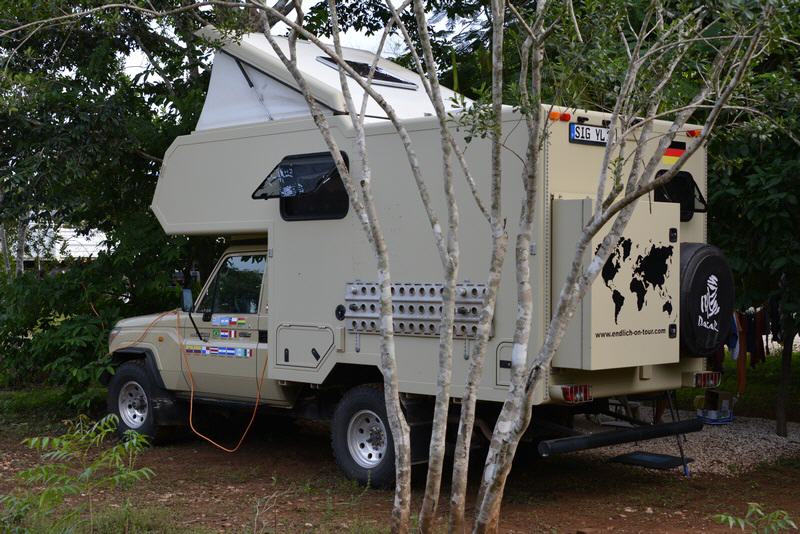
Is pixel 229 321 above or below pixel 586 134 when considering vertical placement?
below

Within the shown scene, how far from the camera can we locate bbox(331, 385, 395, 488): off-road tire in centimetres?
820

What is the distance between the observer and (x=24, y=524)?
20.7 feet

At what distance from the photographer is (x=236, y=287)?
31.7 ft

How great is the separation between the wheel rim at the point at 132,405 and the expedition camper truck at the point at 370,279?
15 millimetres

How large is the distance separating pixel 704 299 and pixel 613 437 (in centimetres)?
126

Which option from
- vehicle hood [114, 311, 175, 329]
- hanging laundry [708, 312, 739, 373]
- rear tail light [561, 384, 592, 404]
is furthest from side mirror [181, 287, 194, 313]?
hanging laundry [708, 312, 739, 373]

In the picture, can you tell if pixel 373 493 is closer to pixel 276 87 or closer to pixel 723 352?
pixel 276 87

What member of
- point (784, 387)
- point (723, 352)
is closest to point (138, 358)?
Answer: point (723, 352)

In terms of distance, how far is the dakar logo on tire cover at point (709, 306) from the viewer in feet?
25.9

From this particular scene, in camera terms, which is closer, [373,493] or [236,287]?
[373,493]

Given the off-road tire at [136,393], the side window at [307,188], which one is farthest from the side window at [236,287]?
the off-road tire at [136,393]

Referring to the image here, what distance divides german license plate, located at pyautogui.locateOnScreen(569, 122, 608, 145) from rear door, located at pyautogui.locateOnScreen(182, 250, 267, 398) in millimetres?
3283

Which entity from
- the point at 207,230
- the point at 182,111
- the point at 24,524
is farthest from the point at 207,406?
the point at 24,524

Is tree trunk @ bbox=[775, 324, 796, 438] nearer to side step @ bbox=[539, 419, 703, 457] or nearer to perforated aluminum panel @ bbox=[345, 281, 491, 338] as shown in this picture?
side step @ bbox=[539, 419, 703, 457]
